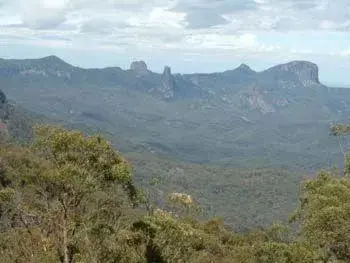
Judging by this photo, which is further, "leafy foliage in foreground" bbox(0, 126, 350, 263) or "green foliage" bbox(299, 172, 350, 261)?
"green foliage" bbox(299, 172, 350, 261)

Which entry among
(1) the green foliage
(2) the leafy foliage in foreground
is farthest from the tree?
(1) the green foliage

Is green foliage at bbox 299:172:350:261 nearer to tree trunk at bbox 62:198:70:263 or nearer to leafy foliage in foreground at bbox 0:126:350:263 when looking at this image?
leafy foliage in foreground at bbox 0:126:350:263

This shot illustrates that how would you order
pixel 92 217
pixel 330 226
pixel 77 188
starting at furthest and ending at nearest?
1. pixel 330 226
2. pixel 92 217
3. pixel 77 188

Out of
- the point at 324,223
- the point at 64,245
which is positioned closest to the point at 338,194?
the point at 324,223

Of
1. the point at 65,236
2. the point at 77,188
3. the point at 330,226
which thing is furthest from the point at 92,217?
the point at 330,226

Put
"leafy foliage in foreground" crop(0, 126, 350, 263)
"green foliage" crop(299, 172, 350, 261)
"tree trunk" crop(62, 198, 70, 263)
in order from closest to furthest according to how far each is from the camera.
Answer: "tree trunk" crop(62, 198, 70, 263) → "leafy foliage in foreground" crop(0, 126, 350, 263) → "green foliage" crop(299, 172, 350, 261)

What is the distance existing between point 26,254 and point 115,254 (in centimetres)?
545

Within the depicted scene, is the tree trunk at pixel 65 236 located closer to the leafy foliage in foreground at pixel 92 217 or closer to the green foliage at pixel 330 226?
the leafy foliage in foreground at pixel 92 217

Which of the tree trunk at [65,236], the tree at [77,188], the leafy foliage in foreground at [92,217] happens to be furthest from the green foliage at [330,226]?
the tree trunk at [65,236]

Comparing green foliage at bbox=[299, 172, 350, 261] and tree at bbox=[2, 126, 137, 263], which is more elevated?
tree at bbox=[2, 126, 137, 263]

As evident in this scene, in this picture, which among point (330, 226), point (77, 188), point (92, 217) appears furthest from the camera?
point (330, 226)

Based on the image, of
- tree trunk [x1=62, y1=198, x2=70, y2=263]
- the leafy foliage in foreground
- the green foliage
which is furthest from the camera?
the green foliage

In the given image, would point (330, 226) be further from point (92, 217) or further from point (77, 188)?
point (77, 188)

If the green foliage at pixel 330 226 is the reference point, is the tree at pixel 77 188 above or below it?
above
